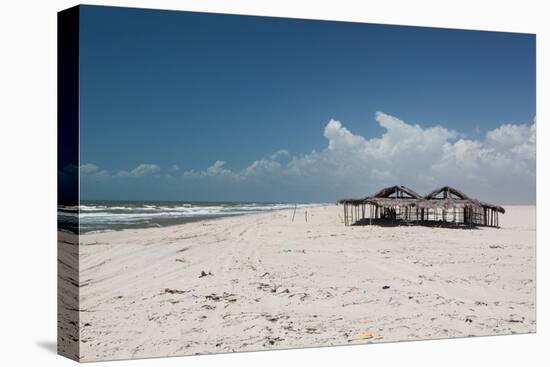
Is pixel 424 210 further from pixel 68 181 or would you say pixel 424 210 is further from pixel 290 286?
pixel 68 181

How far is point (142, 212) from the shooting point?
932cm

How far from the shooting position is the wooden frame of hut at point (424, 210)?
11305 millimetres

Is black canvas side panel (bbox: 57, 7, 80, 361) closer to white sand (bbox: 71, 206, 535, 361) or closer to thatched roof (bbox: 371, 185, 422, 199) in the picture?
white sand (bbox: 71, 206, 535, 361)

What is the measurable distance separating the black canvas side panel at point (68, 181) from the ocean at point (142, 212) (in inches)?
2.3

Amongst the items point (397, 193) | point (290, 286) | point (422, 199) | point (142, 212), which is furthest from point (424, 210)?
point (142, 212)

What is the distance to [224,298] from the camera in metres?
8.98

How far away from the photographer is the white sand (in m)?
8.41

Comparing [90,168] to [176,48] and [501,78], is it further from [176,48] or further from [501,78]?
[501,78]

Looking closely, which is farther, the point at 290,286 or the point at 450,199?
the point at 450,199

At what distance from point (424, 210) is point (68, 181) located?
6.42 metres

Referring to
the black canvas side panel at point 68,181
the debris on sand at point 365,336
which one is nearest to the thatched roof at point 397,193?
the debris on sand at point 365,336

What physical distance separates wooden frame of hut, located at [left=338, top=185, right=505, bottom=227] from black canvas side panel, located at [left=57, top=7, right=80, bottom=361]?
439 cm

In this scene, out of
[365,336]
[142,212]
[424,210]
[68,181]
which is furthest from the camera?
[424,210]

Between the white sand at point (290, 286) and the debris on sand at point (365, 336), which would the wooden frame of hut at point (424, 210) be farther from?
the debris on sand at point (365, 336)
